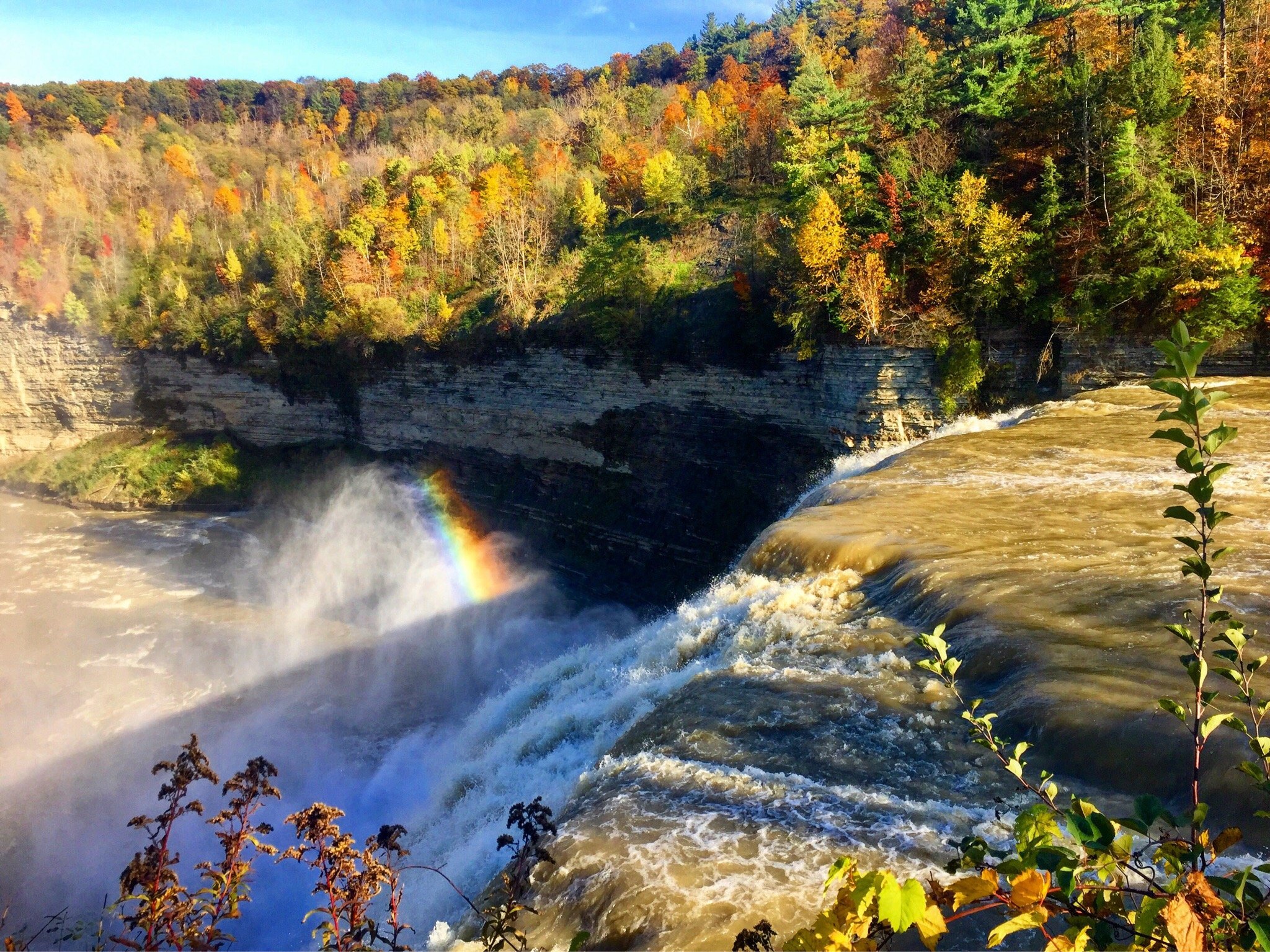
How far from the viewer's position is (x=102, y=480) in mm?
38000

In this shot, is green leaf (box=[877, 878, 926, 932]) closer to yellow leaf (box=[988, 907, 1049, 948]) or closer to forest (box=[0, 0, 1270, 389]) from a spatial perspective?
yellow leaf (box=[988, 907, 1049, 948])

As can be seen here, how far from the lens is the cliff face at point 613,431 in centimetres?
2241

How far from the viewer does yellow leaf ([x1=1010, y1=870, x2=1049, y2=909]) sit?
1819 mm

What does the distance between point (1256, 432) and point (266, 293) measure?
1548 inches

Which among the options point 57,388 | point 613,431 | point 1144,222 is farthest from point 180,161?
point 1144,222

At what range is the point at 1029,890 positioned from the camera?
1.84m

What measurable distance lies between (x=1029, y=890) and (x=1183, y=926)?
0.30m

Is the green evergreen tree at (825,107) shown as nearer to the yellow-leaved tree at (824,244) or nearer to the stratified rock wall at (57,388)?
the yellow-leaved tree at (824,244)

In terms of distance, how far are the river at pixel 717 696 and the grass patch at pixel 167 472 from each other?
11.4 m

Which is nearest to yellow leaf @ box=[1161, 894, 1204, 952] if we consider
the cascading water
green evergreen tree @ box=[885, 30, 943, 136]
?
the cascading water

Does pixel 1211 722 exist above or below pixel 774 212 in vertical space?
below

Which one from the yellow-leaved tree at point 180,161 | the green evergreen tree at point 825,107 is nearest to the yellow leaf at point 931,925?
the green evergreen tree at point 825,107

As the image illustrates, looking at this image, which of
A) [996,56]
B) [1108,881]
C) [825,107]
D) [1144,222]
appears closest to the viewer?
[1108,881]

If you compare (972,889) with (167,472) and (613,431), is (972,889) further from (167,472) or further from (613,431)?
(167,472)
